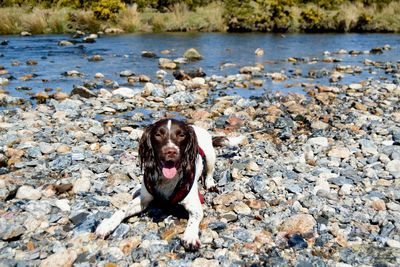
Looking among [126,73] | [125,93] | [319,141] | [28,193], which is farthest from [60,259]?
[126,73]

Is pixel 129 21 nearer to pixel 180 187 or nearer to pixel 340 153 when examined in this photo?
pixel 340 153

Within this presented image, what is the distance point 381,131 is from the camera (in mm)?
6688

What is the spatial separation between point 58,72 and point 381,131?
9.41 m

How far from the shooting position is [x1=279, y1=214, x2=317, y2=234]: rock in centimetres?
372

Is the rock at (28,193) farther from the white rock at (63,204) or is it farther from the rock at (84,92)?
the rock at (84,92)

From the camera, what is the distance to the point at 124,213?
12.5 ft

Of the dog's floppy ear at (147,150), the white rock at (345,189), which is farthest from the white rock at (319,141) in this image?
the dog's floppy ear at (147,150)

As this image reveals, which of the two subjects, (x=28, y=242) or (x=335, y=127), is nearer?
(x=28, y=242)

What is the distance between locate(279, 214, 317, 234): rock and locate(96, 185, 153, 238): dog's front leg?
1.22 meters

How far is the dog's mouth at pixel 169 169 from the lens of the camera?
11.9 feet

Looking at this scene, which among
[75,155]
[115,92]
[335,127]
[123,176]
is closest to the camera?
[123,176]

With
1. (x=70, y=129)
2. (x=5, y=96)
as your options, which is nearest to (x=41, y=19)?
(x=5, y=96)

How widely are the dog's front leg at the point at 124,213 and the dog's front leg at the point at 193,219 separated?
1.17 feet

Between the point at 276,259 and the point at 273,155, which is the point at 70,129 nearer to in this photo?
the point at 273,155
